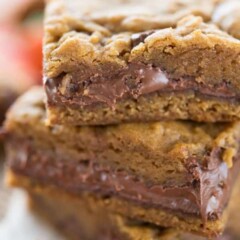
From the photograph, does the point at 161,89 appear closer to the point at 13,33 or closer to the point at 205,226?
the point at 205,226

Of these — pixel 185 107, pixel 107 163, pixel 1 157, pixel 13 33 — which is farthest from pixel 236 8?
pixel 13 33

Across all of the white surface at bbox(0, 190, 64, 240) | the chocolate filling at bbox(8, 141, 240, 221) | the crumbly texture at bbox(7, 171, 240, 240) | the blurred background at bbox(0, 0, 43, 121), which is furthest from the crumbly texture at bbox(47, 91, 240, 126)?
the blurred background at bbox(0, 0, 43, 121)

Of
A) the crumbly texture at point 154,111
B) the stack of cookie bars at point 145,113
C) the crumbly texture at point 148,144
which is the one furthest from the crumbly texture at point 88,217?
the crumbly texture at point 154,111

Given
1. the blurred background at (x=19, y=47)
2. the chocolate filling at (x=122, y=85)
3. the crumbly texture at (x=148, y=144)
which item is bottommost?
the crumbly texture at (x=148, y=144)

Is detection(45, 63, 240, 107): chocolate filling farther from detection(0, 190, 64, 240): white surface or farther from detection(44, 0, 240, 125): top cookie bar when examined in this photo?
detection(0, 190, 64, 240): white surface

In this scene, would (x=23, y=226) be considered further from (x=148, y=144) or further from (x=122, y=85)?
(x=122, y=85)

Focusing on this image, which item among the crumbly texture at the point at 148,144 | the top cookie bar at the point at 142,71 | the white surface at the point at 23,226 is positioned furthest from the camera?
the white surface at the point at 23,226

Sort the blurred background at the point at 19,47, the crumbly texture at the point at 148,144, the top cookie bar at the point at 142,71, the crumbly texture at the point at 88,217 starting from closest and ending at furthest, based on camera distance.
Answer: the top cookie bar at the point at 142,71 → the crumbly texture at the point at 148,144 → the crumbly texture at the point at 88,217 → the blurred background at the point at 19,47

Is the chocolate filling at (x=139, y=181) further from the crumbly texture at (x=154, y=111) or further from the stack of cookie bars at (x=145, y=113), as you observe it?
the crumbly texture at (x=154, y=111)
